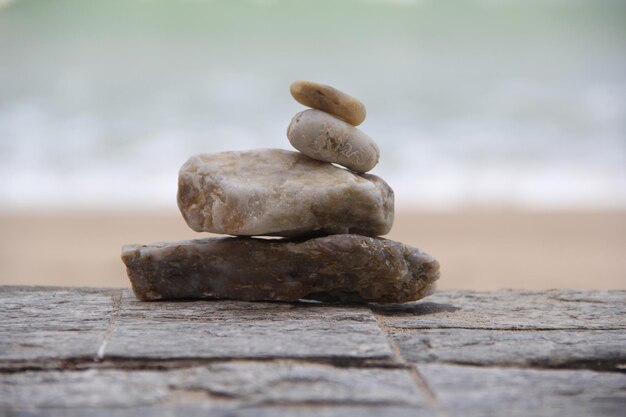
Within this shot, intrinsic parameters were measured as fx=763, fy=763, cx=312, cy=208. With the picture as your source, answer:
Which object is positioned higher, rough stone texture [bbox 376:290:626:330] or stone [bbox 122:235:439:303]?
stone [bbox 122:235:439:303]

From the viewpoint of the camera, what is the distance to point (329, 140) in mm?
3752

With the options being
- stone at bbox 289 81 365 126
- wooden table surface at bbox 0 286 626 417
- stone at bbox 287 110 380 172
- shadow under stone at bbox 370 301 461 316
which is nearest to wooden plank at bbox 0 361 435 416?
wooden table surface at bbox 0 286 626 417

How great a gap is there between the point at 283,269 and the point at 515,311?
1234 mm

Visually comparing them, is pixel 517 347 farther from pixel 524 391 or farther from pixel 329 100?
pixel 329 100

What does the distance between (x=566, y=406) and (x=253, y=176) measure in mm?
1973

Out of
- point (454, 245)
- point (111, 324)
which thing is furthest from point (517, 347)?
point (454, 245)

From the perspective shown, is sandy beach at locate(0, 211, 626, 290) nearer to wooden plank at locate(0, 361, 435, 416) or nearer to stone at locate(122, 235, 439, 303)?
stone at locate(122, 235, 439, 303)

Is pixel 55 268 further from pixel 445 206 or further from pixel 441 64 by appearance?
pixel 441 64

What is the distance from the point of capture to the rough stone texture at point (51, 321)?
9.29 ft

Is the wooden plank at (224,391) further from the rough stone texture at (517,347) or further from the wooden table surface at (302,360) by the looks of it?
the rough stone texture at (517,347)

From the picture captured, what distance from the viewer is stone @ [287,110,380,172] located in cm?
374

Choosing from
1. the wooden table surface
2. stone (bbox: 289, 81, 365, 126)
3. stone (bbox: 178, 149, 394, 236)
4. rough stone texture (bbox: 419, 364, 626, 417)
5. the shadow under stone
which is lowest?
rough stone texture (bbox: 419, 364, 626, 417)

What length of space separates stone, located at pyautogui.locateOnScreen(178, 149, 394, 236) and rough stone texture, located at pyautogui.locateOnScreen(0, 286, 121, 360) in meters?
0.70

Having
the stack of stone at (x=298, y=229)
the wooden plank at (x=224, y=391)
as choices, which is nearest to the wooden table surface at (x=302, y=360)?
the wooden plank at (x=224, y=391)
